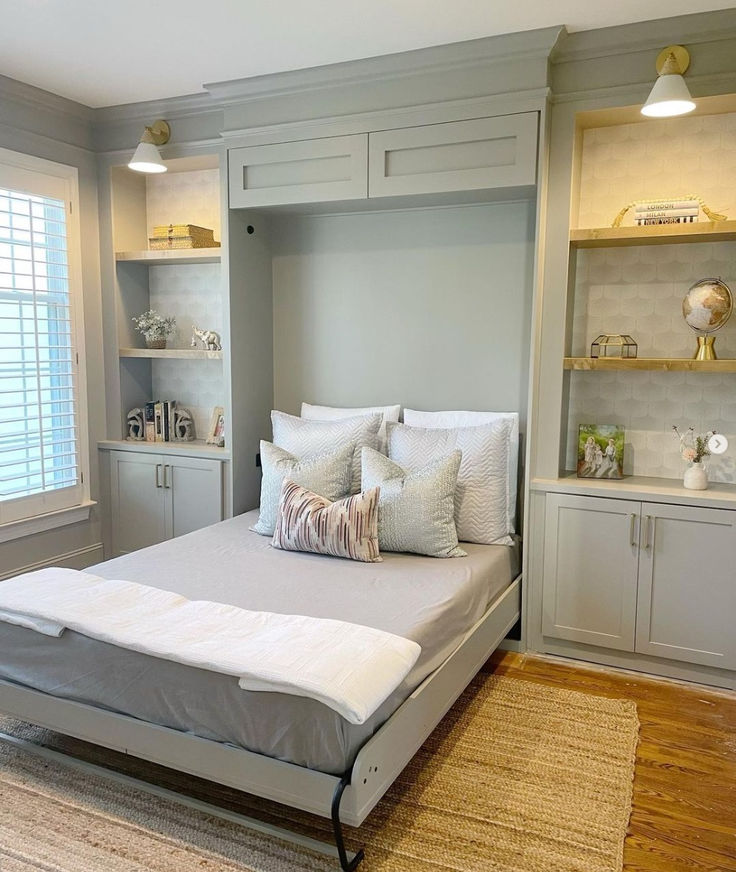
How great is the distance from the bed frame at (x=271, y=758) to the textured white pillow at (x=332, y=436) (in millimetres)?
1199

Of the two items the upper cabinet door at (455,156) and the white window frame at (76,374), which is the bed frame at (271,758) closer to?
the white window frame at (76,374)

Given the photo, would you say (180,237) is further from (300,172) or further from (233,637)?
(233,637)

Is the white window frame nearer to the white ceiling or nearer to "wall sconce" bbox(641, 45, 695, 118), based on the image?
→ the white ceiling

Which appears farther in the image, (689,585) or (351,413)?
(351,413)

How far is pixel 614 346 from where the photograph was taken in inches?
133

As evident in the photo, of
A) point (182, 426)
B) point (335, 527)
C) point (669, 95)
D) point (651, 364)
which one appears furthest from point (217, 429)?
point (669, 95)

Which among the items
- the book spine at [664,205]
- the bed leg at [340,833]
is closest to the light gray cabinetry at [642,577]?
the book spine at [664,205]

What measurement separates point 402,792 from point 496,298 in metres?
2.26

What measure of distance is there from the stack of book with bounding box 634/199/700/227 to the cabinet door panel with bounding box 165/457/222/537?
2.39m

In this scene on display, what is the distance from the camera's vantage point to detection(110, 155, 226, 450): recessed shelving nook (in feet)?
13.8

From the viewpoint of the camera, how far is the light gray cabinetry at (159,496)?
3.99 meters

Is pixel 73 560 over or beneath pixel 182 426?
beneath

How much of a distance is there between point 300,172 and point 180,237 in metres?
0.87

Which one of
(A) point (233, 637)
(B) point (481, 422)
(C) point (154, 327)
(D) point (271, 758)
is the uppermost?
(C) point (154, 327)
